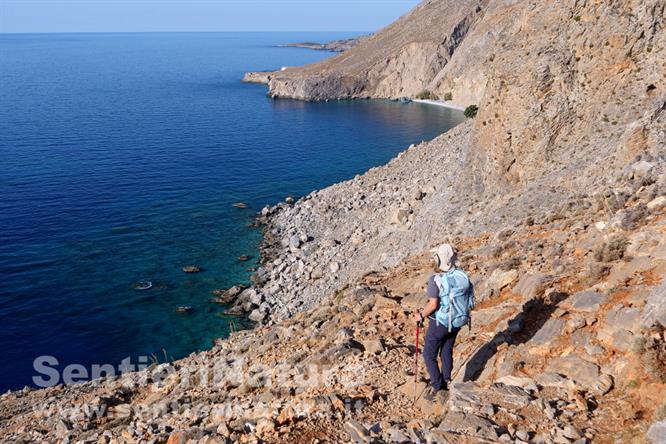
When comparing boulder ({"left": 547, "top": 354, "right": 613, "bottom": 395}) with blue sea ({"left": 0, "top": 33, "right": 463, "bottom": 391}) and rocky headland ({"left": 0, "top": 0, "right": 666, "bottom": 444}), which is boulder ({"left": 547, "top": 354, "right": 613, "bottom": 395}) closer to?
rocky headland ({"left": 0, "top": 0, "right": 666, "bottom": 444})

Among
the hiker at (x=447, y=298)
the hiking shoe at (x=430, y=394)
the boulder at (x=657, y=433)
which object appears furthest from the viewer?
the hiking shoe at (x=430, y=394)

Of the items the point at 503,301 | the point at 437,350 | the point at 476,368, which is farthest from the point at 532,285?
the point at 437,350

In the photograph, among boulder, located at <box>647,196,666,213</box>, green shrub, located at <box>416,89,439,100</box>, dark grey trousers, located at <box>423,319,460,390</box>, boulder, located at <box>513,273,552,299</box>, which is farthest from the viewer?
green shrub, located at <box>416,89,439,100</box>

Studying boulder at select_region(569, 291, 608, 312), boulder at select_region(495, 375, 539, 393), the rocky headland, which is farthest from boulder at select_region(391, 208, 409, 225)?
boulder at select_region(495, 375, 539, 393)

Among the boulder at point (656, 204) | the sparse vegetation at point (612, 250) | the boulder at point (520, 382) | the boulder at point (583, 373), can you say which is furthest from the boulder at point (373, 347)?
the boulder at point (656, 204)

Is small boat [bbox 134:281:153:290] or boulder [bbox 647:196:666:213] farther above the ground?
boulder [bbox 647:196:666:213]

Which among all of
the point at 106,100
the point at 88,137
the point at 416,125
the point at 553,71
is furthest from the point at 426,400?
the point at 106,100

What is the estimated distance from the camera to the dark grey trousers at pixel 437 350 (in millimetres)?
8109

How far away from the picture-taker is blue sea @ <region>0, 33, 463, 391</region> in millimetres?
27516

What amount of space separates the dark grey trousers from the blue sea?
18012 millimetres

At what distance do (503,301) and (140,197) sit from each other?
40.8m

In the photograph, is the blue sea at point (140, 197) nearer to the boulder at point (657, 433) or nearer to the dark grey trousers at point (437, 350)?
the dark grey trousers at point (437, 350)

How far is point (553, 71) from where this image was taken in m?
23.4

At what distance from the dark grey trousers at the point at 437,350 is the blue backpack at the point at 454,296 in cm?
28
